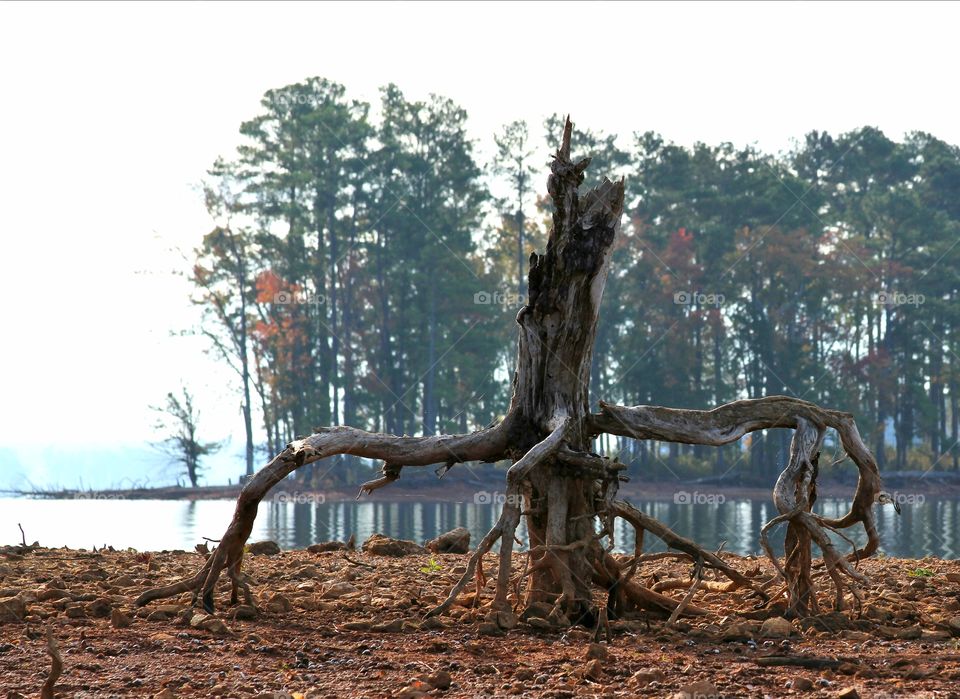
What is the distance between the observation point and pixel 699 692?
5230mm

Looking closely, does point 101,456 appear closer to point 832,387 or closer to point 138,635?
point 832,387

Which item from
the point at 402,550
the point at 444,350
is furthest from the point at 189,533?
the point at 444,350

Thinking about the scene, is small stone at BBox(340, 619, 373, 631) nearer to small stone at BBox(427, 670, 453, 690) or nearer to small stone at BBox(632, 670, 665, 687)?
small stone at BBox(427, 670, 453, 690)

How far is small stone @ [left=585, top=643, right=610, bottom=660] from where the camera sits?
245 inches

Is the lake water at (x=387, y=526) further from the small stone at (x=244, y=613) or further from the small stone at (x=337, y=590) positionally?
the small stone at (x=244, y=613)

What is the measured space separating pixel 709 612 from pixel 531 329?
7.23 ft

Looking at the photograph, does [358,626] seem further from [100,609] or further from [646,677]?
[646,677]

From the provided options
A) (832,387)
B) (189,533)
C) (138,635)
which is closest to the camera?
(138,635)

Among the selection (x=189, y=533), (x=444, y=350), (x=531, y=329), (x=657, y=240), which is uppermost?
(x=657, y=240)

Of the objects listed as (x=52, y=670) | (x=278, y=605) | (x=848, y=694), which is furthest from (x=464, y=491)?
(x=52, y=670)

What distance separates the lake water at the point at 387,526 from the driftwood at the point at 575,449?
7911 millimetres

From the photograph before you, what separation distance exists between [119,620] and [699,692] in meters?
3.71

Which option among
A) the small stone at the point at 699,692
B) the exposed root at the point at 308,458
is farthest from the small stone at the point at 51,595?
the small stone at the point at 699,692

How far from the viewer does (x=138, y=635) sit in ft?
23.0
